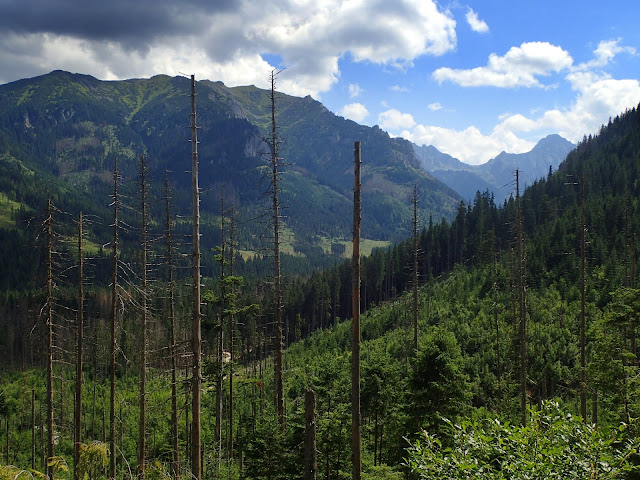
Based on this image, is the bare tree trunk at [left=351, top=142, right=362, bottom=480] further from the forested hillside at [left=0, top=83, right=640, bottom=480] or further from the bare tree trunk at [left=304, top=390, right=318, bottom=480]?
the forested hillside at [left=0, top=83, right=640, bottom=480]

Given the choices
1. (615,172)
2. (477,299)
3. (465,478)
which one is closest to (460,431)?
(465,478)

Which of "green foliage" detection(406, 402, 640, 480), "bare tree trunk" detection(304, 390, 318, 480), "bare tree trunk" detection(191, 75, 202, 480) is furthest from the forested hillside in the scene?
"bare tree trunk" detection(304, 390, 318, 480)

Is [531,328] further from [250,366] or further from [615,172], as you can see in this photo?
[615,172]

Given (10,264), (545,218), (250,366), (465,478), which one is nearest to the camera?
(465,478)

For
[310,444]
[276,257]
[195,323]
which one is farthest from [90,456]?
[276,257]

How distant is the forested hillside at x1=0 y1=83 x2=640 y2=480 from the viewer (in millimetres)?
9336

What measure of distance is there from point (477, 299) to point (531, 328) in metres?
12.7

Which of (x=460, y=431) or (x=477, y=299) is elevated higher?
(x=460, y=431)

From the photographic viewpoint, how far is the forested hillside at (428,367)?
9.34 meters

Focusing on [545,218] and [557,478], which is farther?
[545,218]

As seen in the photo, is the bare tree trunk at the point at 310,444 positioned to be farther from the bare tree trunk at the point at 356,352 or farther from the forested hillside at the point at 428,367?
the forested hillside at the point at 428,367

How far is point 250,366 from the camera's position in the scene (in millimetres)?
73188

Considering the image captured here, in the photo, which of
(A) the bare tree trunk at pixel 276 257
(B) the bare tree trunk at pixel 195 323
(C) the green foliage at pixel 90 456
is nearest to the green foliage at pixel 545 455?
(B) the bare tree trunk at pixel 195 323

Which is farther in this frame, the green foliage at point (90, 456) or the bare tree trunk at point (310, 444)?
the bare tree trunk at point (310, 444)
